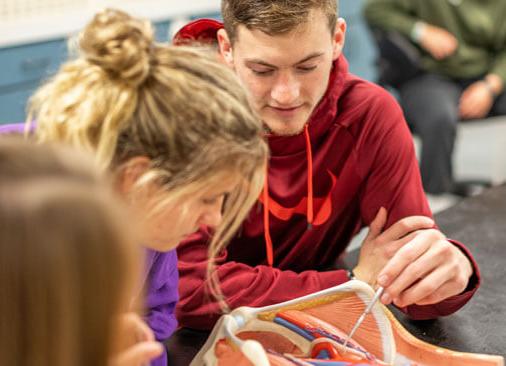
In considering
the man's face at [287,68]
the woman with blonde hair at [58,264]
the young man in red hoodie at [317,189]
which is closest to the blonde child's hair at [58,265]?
the woman with blonde hair at [58,264]

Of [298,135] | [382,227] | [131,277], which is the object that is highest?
[131,277]

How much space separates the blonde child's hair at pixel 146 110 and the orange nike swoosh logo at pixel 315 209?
0.55 meters

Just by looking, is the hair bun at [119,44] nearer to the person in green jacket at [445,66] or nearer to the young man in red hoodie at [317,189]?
the young man in red hoodie at [317,189]

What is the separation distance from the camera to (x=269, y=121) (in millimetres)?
1329

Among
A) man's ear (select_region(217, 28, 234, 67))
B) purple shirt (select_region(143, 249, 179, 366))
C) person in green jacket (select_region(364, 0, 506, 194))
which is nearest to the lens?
purple shirt (select_region(143, 249, 179, 366))

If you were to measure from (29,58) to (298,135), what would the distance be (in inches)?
71.3

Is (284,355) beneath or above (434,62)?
above

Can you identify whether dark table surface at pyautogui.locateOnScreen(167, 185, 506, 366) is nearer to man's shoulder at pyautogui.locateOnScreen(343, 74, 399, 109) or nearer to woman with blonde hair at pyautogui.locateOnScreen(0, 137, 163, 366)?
man's shoulder at pyautogui.locateOnScreen(343, 74, 399, 109)

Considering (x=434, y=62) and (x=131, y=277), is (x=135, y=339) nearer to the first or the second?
(x=131, y=277)

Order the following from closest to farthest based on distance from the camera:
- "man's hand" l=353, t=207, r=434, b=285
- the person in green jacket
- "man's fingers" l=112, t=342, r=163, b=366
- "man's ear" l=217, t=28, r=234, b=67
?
"man's fingers" l=112, t=342, r=163, b=366, "man's hand" l=353, t=207, r=434, b=285, "man's ear" l=217, t=28, r=234, b=67, the person in green jacket

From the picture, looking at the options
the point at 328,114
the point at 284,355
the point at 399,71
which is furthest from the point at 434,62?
the point at 284,355

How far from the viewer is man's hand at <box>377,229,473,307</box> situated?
1127 millimetres

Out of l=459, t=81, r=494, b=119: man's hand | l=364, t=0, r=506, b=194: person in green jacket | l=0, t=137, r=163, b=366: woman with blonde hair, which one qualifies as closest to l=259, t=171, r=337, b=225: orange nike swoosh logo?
l=0, t=137, r=163, b=366: woman with blonde hair

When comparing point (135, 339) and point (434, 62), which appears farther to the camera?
point (434, 62)
